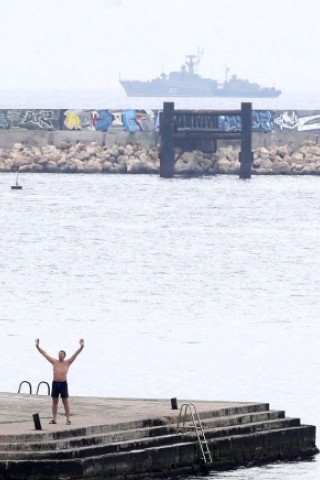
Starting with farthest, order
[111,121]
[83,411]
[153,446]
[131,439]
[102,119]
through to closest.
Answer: [102,119] → [111,121] → [83,411] → [153,446] → [131,439]

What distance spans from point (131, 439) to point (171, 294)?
39110mm

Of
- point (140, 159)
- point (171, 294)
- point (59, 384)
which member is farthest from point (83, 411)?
point (140, 159)

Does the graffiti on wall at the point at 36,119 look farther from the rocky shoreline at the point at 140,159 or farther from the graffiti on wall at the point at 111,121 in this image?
the rocky shoreline at the point at 140,159

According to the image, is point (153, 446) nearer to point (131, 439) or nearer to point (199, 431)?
point (131, 439)

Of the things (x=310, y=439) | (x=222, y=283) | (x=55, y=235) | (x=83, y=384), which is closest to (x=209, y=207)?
(x=55, y=235)

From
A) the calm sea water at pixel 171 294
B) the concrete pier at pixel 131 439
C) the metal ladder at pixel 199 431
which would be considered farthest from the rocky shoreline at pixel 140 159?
the metal ladder at pixel 199 431

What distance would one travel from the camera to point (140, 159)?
152625mm

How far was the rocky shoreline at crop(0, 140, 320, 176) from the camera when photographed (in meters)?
152

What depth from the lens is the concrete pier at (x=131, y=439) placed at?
2991 cm

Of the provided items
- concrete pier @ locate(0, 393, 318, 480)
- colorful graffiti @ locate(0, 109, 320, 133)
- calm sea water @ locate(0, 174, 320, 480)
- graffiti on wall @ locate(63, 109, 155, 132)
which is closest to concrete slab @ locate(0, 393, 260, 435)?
concrete pier @ locate(0, 393, 318, 480)

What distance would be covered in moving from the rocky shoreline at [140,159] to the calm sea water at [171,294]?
32.7ft

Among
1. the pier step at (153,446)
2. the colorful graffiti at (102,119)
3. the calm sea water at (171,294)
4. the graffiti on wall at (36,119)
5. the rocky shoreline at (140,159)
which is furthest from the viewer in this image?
the graffiti on wall at (36,119)

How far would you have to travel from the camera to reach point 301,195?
14125 cm

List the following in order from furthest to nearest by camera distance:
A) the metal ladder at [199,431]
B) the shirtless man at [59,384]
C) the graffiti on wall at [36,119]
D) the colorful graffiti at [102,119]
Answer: the graffiti on wall at [36,119], the colorful graffiti at [102,119], the metal ladder at [199,431], the shirtless man at [59,384]
